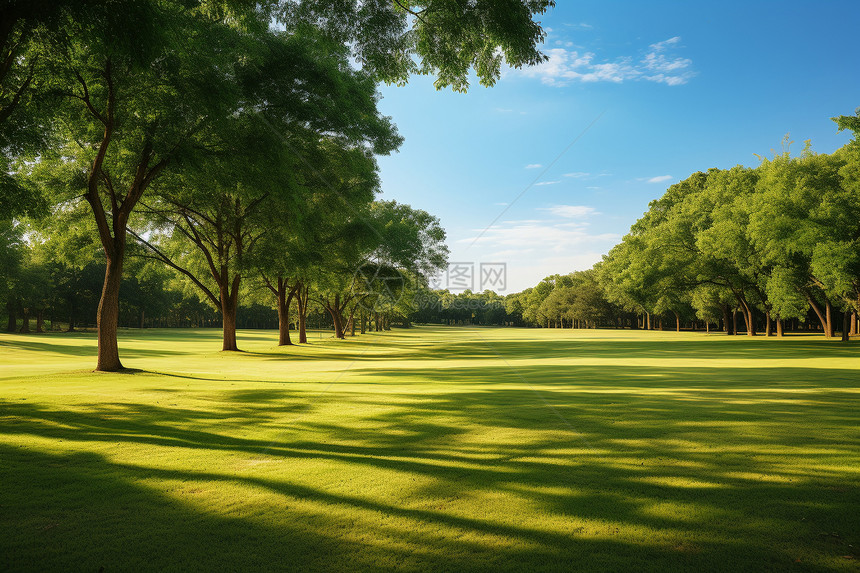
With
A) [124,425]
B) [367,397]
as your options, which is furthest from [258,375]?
[124,425]

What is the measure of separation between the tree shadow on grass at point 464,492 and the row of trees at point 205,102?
6.89 metres

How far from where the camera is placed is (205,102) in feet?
43.9

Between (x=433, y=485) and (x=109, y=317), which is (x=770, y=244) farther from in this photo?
(x=109, y=317)

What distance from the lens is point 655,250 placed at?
47312 mm

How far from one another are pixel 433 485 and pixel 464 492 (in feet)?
1.30

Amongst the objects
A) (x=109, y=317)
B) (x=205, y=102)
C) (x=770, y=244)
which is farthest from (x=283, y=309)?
(x=770, y=244)

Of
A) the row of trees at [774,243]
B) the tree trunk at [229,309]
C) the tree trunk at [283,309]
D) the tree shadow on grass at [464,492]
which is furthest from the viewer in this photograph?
the tree trunk at [283,309]

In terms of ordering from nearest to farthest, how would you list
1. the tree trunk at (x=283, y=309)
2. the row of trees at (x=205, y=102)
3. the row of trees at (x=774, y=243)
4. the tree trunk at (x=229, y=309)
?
the row of trees at (x=205, y=102)
the tree trunk at (x=229, y=309)
the row of trees at (x=774, y=243)
the tree trunk at (x=283, y=309)

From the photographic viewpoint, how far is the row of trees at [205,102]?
859 centimetres

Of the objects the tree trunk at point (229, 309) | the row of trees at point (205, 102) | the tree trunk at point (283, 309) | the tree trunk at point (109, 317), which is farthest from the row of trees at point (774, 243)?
the tree trunk at point (109, 317)

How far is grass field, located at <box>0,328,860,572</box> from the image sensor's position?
3.68 m

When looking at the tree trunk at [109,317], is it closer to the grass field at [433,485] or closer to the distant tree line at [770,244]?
the grass field at [433,485]

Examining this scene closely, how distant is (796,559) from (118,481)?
22.1 feet

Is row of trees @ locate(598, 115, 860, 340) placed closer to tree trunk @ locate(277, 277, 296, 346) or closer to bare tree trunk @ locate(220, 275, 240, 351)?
tree trunk @ locate(277, 277, 296, 346)
